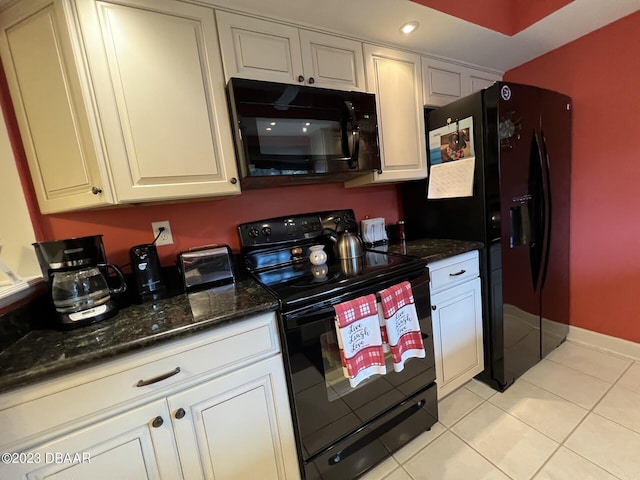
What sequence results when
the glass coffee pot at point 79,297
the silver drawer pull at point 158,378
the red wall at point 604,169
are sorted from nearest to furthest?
the silver drawer pull at point 158,378 < the glass coffee pot at point 79,297 < the red wall at point 604,169

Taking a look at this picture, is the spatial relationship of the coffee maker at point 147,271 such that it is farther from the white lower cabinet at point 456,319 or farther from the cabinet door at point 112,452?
the white lower cabinet at point 456,319

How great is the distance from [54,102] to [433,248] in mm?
1881

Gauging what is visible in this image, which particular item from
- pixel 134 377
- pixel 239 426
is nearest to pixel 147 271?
pixel 134 377

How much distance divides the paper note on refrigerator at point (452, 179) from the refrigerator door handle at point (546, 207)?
0.52 metres

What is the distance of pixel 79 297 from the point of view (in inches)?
39.2

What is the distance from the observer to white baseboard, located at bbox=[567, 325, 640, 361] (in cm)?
186

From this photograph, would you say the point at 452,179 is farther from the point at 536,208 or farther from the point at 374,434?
the point at 374,434

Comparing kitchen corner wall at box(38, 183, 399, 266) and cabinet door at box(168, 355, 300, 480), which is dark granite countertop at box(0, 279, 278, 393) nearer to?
cabinet door at box(168, 355, 300, 480)

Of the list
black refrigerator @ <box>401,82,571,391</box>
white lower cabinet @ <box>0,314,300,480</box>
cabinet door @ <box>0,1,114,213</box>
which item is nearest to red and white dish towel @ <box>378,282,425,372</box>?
white lower cabinet @ <box>0,314,300,480</box>

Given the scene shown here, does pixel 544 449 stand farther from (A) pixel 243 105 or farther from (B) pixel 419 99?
(A) pixel 243 105

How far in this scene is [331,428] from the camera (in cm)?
115

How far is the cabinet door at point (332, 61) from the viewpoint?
1362mm

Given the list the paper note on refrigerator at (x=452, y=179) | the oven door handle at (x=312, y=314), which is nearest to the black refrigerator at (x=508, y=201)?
the paper note on refrigerator at (x=452, y=179)

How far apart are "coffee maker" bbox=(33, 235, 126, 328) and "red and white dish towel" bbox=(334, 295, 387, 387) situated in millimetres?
904
